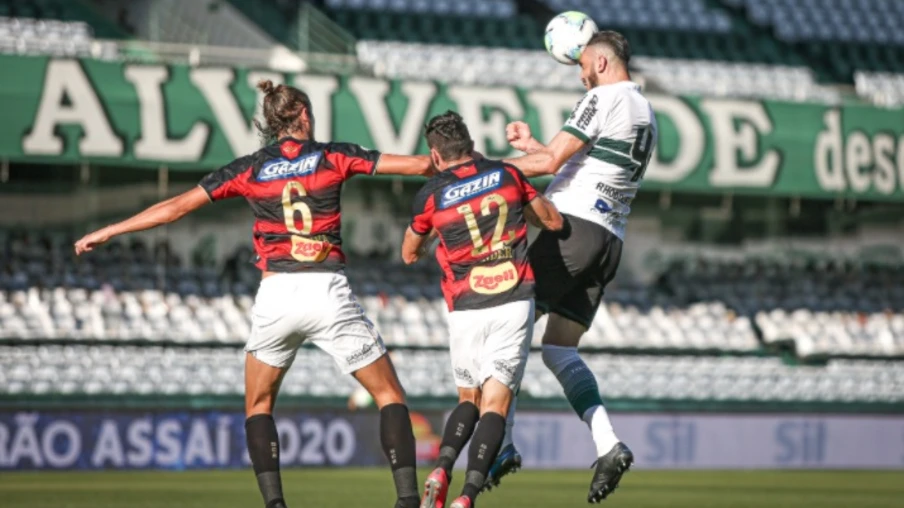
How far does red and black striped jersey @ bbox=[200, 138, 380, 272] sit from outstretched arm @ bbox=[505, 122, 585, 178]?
81 cm

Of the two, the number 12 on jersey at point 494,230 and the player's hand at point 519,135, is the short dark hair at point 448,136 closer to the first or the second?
the number 12 on jersey at point 494,230

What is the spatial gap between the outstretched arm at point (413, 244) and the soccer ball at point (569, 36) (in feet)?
4.37

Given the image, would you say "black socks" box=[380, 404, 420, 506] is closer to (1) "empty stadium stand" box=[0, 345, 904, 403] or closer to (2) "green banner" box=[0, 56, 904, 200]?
(1) "empty stadium stand" box=[0, 345, 904, 403]

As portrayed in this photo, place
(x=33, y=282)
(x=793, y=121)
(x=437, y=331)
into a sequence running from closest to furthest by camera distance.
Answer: (x=33, y=282) → (x=437, y=331) → (x=793, y=121)

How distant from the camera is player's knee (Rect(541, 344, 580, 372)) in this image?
8.20 meters

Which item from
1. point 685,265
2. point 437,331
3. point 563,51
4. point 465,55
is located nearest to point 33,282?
point 437,331

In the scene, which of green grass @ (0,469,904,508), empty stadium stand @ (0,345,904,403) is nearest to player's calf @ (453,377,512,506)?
green grass @ (0,469,904,508)

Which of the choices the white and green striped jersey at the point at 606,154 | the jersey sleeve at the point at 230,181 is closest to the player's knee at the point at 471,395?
the white and green striped jersey at the point at 606,154

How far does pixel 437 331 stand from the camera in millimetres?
21219

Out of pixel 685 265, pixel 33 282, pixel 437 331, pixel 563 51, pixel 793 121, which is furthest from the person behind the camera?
pixel 685 265

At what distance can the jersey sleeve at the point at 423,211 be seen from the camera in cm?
759

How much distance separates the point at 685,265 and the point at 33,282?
35.2 ft

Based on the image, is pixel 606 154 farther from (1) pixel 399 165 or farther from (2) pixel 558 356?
(1) pixel 399 165

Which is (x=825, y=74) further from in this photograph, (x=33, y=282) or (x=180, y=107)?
(x=33, y=282)
